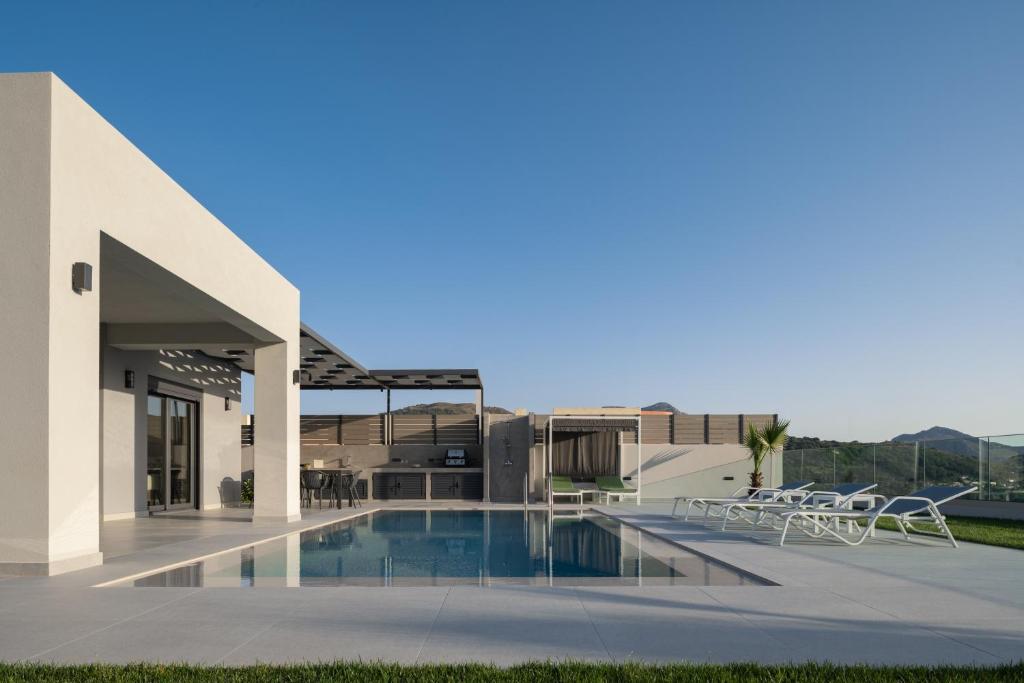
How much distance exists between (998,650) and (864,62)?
1318 cm

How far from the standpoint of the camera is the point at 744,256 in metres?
21.7

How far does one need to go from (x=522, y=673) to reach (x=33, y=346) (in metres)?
5.25

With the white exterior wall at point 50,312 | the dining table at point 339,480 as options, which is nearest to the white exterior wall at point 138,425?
the dining table at point 339,480

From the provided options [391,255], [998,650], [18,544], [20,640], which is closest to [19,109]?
[18,544]

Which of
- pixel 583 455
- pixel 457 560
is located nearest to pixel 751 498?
pixel 583 455

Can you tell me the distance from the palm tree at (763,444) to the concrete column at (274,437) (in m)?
11.6

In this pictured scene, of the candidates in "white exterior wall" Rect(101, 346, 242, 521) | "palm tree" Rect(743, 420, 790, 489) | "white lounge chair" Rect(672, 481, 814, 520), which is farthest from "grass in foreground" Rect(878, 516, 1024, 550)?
"white exterior wall" Rect(101, 346, 242, 521)

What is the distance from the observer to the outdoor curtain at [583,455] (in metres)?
21.2

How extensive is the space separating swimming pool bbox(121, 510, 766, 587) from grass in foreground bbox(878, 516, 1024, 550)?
3891 millimetres

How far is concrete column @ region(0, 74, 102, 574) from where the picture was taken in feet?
22.1

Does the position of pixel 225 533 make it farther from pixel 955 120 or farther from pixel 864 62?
pixel 955 120

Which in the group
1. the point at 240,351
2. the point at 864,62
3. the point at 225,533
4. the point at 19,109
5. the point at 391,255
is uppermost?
the point at 864,62

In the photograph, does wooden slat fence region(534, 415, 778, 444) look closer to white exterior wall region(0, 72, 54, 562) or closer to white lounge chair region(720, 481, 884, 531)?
white lounge chair region(720, 481, 884, 531)

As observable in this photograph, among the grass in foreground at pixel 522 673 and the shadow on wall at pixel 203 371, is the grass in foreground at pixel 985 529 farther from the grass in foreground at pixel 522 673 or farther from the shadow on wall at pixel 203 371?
the shadow on wall at pixel 203 371
